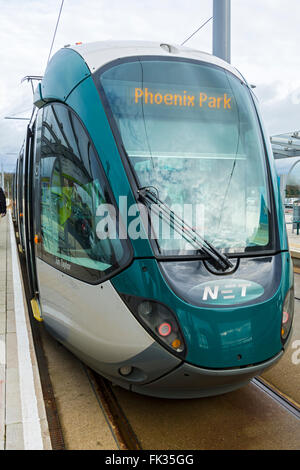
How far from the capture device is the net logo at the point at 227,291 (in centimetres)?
310

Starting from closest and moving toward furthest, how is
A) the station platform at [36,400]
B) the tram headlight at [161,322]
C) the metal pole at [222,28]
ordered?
the tram headlight at [161,322] < the station platform at [36,400] < the metal pole at [222,28]

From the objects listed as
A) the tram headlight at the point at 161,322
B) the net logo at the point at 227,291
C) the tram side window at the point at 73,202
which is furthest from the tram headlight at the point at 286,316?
the tram side window at the point at 73,202

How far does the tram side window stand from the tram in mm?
14

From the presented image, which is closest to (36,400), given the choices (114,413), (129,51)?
(114,413)

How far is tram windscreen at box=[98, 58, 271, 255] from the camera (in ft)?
11.4

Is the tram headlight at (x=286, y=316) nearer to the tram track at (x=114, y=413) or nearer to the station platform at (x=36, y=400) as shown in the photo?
the tram track at (x=114, y=413)

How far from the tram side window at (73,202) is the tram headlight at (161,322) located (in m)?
0.35

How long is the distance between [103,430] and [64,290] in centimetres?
120

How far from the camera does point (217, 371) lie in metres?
3.04

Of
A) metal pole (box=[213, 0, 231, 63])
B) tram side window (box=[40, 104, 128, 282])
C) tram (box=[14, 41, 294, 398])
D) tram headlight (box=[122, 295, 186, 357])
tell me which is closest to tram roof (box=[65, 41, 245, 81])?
tram (box=[14, 41, 294, 398])

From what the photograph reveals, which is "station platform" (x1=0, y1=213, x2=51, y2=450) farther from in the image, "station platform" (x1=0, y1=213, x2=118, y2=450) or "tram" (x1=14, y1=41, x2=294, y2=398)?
"tram" (x1=14, y1=41, x2=294, y2=398)

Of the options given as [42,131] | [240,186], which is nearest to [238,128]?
[240,186]

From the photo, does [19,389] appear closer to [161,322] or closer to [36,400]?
[36,400]
